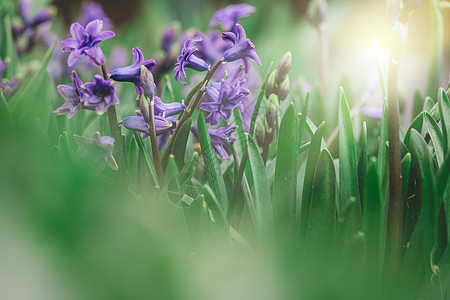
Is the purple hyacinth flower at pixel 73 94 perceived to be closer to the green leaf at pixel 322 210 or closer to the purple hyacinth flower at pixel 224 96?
the purple hyacinth flower at pixel 224 96

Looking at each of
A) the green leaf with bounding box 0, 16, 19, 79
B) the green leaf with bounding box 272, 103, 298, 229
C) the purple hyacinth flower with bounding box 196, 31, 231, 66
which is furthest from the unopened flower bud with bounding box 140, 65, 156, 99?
the green leaf with bounding box 0, 16, 19, 79

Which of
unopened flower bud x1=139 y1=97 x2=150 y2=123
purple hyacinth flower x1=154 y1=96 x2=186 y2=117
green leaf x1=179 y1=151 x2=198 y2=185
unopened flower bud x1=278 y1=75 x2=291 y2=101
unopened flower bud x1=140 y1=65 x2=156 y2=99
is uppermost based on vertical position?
unopened flower bud x1=140 y1=65 x2=156 y2=99

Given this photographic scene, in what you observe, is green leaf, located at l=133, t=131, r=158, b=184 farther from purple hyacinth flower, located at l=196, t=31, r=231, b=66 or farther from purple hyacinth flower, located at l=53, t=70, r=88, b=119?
purple hyacinth flower, located at l=196, t=31, r=231, b=66

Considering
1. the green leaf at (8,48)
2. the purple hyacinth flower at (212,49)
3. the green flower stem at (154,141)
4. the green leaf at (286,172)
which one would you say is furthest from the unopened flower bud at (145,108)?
the green leaf at (8,48)

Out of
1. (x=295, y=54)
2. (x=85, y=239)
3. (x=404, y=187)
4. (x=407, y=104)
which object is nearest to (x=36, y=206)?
(x=85, y=239)

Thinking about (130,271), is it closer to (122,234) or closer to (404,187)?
(122,234)
